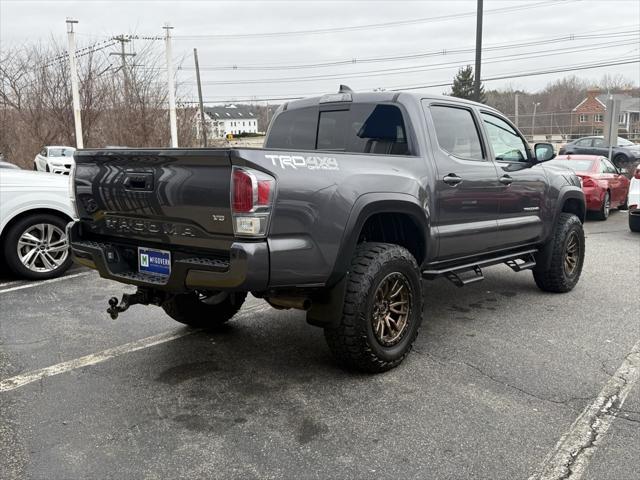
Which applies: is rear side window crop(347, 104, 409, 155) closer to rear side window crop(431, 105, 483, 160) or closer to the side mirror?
rear side window crop(431, 105, 483, 160)

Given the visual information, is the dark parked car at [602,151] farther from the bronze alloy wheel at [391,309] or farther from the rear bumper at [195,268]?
the rear bumper at [195,268]

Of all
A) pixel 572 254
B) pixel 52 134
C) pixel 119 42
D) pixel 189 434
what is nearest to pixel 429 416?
pixel 189 434

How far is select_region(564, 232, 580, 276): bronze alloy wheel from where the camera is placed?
6.36 meters

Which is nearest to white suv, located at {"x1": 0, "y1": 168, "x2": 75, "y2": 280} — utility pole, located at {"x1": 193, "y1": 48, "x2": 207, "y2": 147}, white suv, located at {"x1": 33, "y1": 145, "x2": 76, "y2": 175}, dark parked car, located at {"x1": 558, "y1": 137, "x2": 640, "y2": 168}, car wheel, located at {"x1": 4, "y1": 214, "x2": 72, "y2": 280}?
car wheel, located at {"x1": 4, "y1": 214, "x2": 72, "y2": 280}

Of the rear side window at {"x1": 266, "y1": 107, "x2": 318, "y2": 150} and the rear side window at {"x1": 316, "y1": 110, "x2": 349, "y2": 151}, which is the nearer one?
the rear side window at {"x1": 316, "y1": 110, "x2": 349, "y2": 151}

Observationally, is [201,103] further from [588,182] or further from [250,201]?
[250,201]

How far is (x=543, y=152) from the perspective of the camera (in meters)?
5.66

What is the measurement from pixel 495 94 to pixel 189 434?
66.1 m

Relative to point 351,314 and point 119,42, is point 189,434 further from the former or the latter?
point 119,42

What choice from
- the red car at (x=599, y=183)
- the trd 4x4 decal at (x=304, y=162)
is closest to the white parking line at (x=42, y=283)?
the trd 4x4 decal at (x=304, y=162)

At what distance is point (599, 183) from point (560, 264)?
747cm

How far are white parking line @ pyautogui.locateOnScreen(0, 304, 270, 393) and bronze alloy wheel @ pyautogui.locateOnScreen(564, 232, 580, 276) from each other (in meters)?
4.12

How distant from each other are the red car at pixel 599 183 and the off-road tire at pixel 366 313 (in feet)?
30.4

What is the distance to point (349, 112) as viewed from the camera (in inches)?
185
